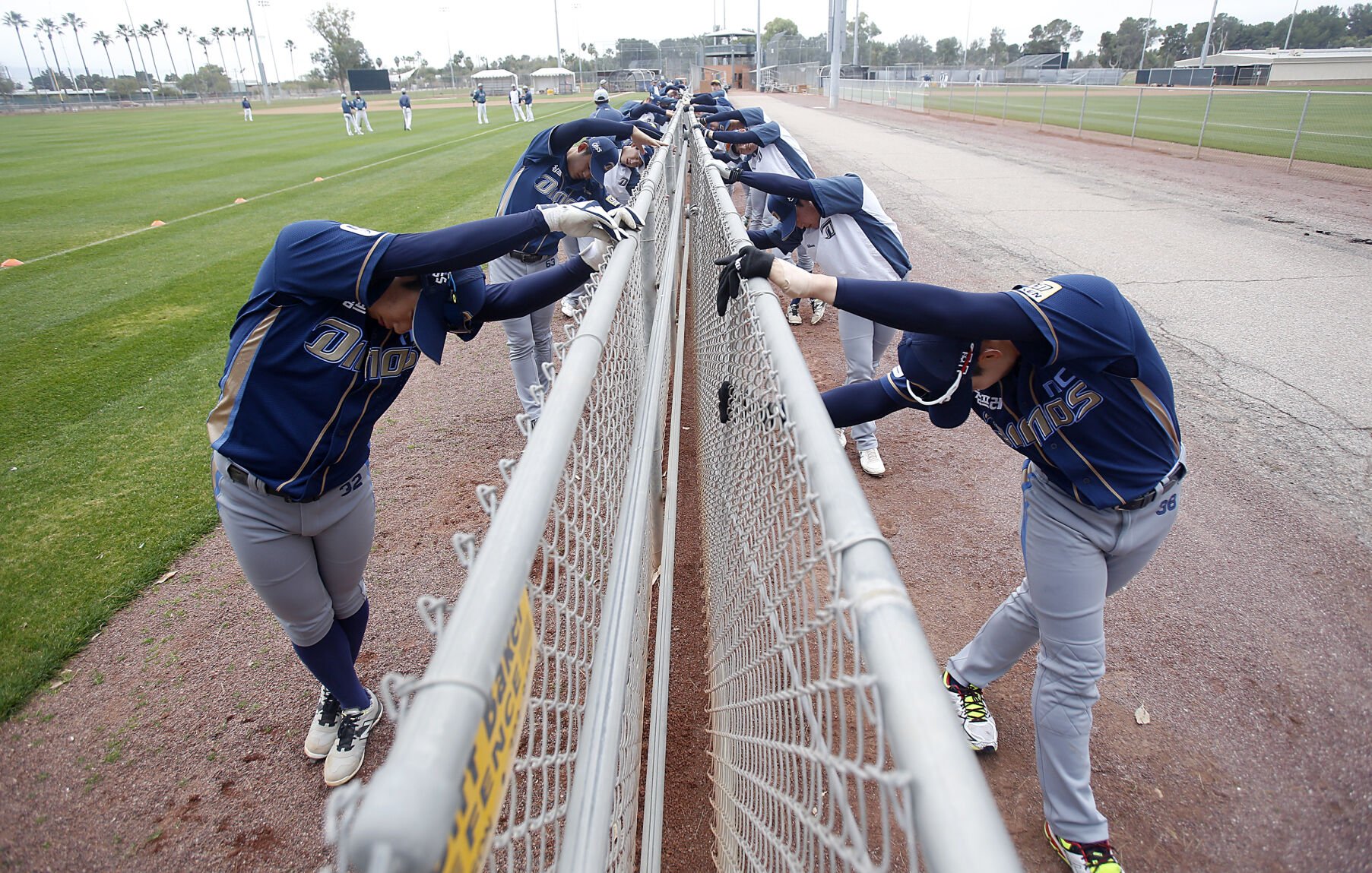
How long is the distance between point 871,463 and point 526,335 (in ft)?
8.23

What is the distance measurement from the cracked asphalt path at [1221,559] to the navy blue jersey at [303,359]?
273cm

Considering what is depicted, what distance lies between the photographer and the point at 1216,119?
2319 centimetres

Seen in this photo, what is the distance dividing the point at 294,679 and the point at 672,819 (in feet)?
6.11

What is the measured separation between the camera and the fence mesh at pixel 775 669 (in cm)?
104

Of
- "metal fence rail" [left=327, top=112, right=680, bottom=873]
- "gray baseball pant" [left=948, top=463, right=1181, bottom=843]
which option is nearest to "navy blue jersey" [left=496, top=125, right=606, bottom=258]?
"metal fence rail" [left=327, top=112, right=680, bottom=873]

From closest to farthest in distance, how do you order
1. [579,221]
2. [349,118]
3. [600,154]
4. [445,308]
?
[445,308] → [579,221] → [600,154] → [349,118]

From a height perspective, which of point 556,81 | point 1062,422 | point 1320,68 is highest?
point 556,81

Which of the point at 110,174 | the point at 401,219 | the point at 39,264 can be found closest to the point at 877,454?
the point at 401,219

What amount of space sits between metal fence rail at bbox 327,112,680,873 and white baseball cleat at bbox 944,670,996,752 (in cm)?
141

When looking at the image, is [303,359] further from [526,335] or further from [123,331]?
[123,331]

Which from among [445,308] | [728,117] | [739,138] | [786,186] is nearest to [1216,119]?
[728,117]

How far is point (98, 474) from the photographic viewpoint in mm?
4836

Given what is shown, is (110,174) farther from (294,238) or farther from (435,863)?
(435,863)

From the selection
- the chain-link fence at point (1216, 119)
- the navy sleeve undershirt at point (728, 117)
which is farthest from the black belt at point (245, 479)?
the chain-link fence at point (1216, 119)
